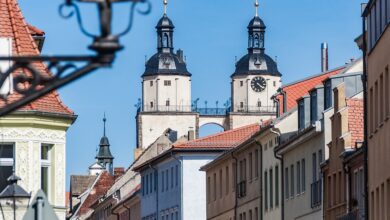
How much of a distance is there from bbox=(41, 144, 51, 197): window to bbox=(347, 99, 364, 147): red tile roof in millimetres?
16934

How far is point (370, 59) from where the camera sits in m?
44.1

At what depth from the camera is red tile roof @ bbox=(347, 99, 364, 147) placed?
50.8 meters

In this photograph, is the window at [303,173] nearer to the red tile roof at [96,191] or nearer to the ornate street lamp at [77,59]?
the ornate street lamp at [77,59]

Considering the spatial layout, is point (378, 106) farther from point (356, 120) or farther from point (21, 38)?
point (21, 38)

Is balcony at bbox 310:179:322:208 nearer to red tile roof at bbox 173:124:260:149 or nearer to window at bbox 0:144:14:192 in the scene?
window at bbox 0:144:14:192

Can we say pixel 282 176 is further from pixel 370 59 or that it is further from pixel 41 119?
pixel 41 119

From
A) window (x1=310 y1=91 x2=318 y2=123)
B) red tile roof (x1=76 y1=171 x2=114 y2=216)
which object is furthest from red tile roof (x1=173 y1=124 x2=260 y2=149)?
red tile roof (x1=76 y1=171 x2=114 y2=216)

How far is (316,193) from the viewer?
5631 cm

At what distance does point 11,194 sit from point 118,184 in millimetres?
100762

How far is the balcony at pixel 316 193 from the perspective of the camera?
55544 mm

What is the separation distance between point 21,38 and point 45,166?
9.90 feet

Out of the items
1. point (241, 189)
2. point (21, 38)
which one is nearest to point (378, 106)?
point (21, 38)

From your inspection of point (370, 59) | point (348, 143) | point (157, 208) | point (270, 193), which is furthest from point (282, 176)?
point (157, 208)

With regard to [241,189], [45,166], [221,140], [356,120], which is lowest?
[45,166]
